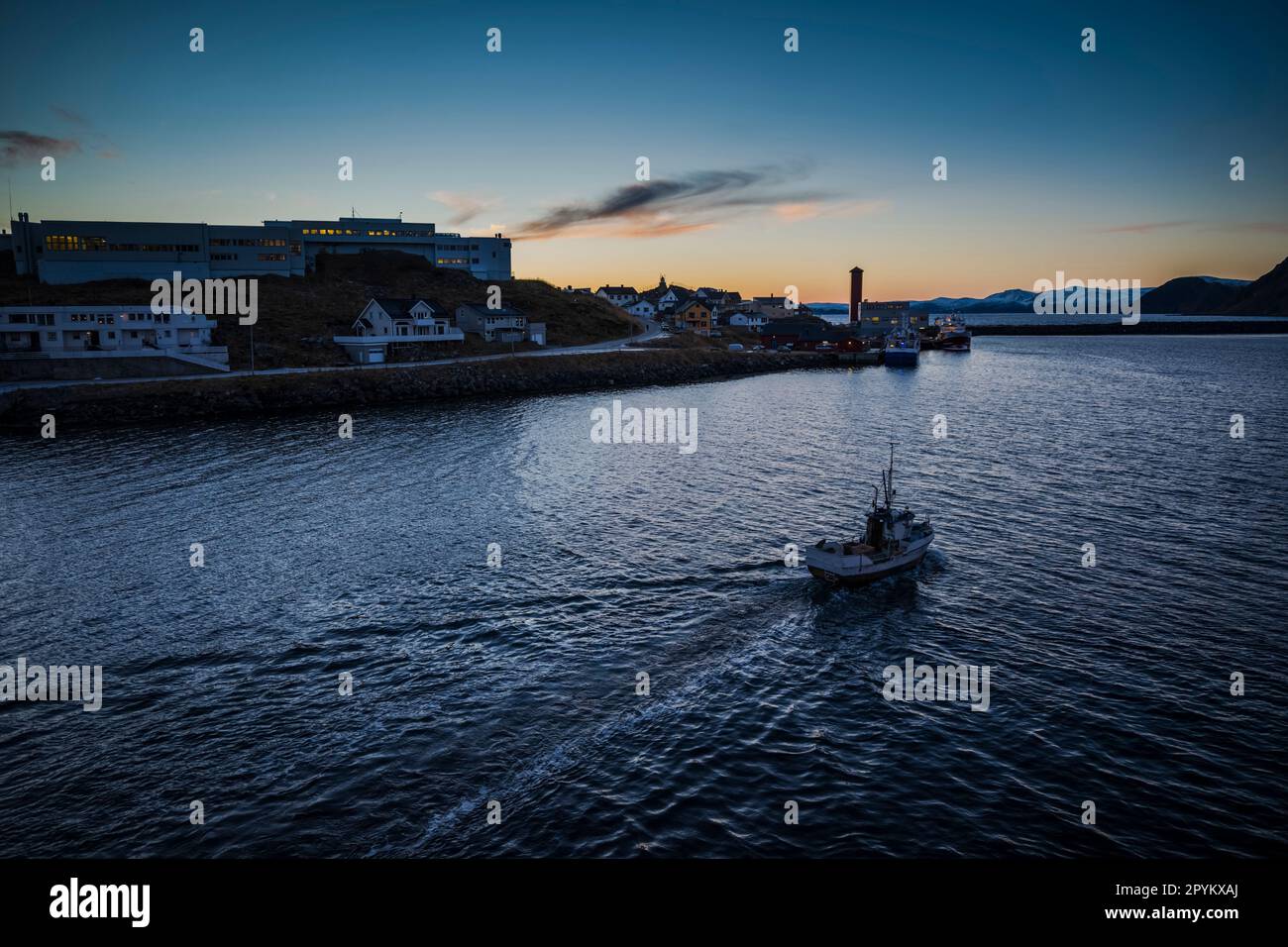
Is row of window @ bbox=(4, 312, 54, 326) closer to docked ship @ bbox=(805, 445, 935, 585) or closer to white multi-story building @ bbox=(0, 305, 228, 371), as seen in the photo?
white multi-story building @ bbox=(0, 305, 228, 371)

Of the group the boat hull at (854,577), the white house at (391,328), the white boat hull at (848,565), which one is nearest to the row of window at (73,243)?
the white house at (391,328)

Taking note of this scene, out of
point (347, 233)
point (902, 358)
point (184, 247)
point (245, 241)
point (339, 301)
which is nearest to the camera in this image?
point (339, 301)

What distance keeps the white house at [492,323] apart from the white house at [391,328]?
826cm

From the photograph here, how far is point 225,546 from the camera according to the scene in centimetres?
4134

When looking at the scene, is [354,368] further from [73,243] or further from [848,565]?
[848,565]

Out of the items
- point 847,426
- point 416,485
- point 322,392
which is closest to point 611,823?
point 416,485

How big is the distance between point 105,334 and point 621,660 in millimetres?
99738

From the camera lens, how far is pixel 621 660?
29469 millimetres

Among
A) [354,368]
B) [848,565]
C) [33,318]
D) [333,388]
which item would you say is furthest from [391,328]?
[848,565]

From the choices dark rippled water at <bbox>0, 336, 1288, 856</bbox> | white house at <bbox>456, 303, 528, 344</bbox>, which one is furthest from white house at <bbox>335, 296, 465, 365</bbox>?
dark rippled water at <bbox>0, 336, 1288, 856</bbox>

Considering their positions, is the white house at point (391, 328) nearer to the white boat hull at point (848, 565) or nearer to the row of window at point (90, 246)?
the row of window at point (90, 246)

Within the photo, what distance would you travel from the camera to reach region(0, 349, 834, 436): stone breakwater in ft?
254
